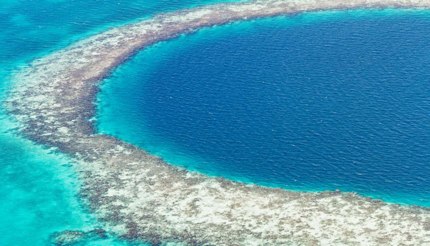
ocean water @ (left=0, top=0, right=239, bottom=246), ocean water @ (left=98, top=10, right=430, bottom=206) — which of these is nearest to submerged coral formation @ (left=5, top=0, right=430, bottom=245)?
ocean water @ (left=0, top=0, right=239, bottom=246)

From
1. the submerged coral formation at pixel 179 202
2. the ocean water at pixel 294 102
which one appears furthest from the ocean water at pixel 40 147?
the ocean water at pixel 294 102

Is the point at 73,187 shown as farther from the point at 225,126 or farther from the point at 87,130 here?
the point at 225,126

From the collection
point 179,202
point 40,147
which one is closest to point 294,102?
point 179,202

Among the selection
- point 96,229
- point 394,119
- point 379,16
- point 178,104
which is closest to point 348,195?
point 394,119

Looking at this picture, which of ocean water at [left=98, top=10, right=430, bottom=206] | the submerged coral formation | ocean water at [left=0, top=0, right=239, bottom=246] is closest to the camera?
the submerged coral formation

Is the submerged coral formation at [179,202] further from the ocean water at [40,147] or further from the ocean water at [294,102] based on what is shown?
the ocean water at [294,102]

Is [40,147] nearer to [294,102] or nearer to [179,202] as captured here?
[179,202]

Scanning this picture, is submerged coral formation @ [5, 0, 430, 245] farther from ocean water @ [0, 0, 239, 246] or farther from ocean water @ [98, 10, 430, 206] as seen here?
ocean water @ [98, 10, 430, 206]
